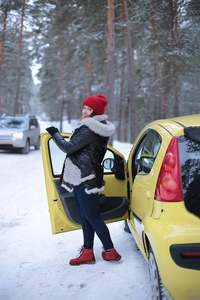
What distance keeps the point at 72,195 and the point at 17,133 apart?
35.3 ft

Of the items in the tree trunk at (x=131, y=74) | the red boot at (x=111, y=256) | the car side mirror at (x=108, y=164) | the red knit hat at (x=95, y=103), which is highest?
the tree trunk at (x=131, y=74)

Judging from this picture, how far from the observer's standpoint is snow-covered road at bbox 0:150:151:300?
109 inches

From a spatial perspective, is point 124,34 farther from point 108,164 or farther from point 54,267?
point 54,267

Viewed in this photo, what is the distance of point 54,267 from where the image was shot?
3.34 m

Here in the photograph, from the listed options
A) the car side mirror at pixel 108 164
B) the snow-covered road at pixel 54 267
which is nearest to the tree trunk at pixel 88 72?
the snow-covered road at pixel 54 267

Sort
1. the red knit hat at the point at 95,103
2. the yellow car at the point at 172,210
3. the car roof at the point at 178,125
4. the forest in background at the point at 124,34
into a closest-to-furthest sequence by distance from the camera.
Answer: the yellow car at the point at 172,210
the car roof at the point at 178,125
the red knit hat at the point at 95,103
the forest in background at the point at 124,34

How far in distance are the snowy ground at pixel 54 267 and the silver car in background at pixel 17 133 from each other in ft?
27.5

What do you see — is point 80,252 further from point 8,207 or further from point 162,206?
point 8,207

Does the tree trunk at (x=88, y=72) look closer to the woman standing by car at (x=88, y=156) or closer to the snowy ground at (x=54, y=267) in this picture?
the snowy ground at (x=54, y=267)

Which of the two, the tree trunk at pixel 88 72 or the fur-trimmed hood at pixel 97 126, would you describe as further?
the tree trunk at pixel 88 72

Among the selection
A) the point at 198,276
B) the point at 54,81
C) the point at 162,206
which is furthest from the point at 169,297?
the point at 54,81

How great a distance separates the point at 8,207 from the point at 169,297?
4293 mm

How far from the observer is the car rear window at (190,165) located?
2.18 metres

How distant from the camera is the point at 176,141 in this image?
7.48ft
